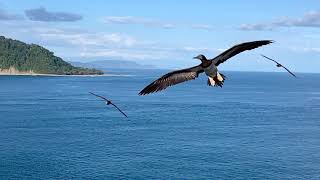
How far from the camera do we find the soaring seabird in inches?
507

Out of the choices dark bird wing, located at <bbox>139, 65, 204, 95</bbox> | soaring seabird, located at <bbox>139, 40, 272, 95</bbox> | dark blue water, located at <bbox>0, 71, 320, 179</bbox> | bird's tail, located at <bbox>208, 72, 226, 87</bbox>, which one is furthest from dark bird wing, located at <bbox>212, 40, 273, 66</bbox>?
dark blue water, located at <bbox>0, 71, 320, 179</bbox>

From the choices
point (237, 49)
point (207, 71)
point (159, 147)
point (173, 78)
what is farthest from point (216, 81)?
point (159, 147)

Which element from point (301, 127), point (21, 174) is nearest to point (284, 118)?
point (301, 127)

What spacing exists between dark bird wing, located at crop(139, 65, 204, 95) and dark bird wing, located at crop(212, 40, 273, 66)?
3.18ft

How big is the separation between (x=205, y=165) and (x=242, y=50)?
11312cm

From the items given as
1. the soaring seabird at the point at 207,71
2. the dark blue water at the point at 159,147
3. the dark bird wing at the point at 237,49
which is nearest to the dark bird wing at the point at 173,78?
the soaring seabird at the point at 207,71

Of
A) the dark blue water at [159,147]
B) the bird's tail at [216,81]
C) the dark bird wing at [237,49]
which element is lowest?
the dark blue water at [159,147]

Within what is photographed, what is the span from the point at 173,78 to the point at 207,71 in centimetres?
127

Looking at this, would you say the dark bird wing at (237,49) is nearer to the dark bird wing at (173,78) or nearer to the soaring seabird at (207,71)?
the soaring seabird at (207,71)

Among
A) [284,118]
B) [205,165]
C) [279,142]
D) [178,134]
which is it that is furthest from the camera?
[284,118]

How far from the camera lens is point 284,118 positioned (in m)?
197

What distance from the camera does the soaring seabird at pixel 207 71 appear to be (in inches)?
507

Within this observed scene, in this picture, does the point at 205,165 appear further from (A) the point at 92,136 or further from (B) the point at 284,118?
(B) the point at 284,118

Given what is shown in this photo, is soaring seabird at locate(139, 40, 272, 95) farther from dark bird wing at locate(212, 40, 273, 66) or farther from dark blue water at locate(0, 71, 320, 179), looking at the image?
dark blue water at locate(0, 71, 320, 179)
